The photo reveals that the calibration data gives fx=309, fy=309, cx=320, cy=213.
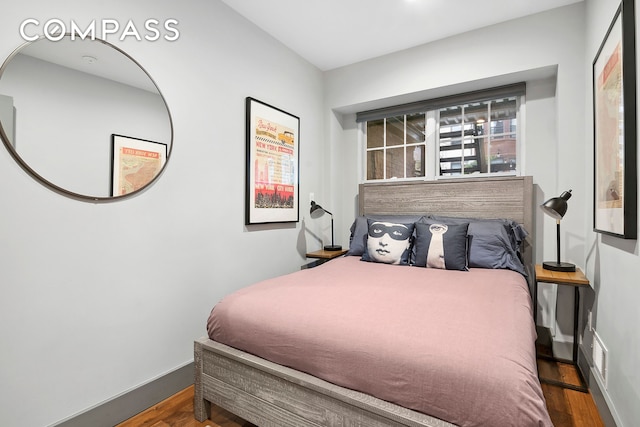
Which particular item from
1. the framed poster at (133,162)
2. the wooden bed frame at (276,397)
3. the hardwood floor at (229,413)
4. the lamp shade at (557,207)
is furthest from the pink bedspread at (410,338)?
the framed poster at (133,162)

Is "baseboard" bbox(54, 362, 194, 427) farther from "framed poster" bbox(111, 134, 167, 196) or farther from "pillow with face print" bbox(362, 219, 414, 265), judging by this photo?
"pillow with face print" bbox(362, 219, 414, 265)

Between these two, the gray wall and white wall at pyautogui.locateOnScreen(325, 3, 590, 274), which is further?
white wall at pyautogui.locateOnScreen(325, 3, 590, 274)

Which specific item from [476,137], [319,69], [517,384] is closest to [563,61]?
[476,137]

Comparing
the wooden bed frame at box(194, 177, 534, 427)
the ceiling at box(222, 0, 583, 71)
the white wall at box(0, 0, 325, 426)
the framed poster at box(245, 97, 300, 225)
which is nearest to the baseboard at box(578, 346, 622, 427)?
the wooden bed frame at box(194, 177, 534, 427)

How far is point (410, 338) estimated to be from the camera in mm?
1128

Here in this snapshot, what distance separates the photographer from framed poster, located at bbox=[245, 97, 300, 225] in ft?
8.27

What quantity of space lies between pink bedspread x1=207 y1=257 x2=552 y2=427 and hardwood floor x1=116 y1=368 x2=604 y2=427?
1.54 ft

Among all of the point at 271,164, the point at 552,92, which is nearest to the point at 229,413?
the point at 271,164

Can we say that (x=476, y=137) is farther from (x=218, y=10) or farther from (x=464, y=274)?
(x=218, y=10)

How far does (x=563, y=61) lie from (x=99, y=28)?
3.11 m

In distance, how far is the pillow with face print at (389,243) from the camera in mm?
2484

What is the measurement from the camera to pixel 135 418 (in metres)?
1.70

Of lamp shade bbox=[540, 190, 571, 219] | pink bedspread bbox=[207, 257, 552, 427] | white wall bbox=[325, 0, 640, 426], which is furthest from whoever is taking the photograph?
lamp shade bbox=[540, 190, 571, 219]

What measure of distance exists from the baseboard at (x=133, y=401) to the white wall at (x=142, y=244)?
4cm
